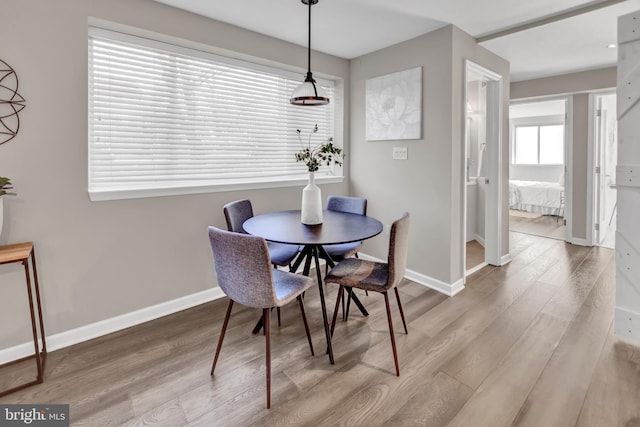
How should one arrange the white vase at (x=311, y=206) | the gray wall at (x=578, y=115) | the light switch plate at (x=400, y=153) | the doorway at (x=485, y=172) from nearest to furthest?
the white vase at (x=311, y=206), the light switch plate at (x=400, y=153), the doorway at (x=485, y=172), the gray wall at (x=578, y=115)

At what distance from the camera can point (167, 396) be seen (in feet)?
5.76

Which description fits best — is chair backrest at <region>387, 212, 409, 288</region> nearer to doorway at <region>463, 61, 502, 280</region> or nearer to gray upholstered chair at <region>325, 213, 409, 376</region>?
gray upholstered chair at <region>325, 213, 409, 376</region>

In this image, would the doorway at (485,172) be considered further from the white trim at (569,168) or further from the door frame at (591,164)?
the door frame at (591,164)

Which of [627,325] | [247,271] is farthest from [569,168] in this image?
[247,271]

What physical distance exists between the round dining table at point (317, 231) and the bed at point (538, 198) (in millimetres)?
5890

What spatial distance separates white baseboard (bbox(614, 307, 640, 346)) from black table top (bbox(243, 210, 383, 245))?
171cm

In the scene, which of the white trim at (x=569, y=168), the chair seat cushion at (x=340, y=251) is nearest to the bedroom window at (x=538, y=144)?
the white trim at (x=569, y=168)

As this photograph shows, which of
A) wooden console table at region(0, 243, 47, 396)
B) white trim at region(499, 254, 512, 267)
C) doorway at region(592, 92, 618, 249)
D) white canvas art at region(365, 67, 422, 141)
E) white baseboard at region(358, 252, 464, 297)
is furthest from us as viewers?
doorway at region(592, 92, 618, 249)

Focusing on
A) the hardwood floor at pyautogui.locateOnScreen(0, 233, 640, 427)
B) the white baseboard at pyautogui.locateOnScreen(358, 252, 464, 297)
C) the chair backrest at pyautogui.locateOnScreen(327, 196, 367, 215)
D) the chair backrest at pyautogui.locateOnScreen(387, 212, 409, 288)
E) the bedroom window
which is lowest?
the hardwood floor at pyautogui.locateOnScreen(0, 233, 640, 427)

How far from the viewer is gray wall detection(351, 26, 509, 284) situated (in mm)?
2967

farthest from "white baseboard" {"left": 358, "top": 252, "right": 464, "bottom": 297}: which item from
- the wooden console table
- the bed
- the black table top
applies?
the bed

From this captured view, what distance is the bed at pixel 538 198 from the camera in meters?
6.64

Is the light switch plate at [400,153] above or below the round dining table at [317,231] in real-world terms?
above

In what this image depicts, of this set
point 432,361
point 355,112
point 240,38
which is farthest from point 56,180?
point 355,112
